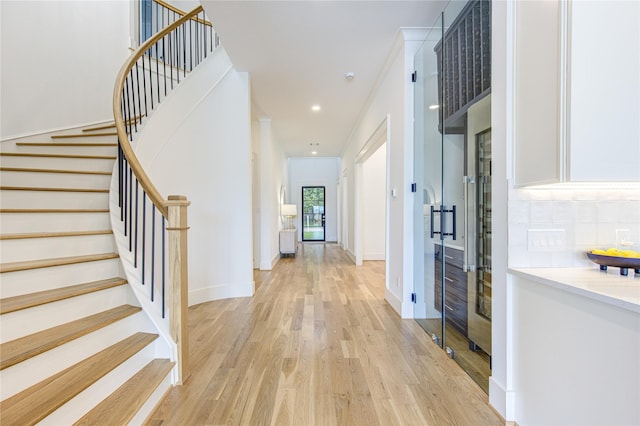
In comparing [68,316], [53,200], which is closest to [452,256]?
[68,316]

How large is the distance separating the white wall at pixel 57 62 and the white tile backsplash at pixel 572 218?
15.5 ft

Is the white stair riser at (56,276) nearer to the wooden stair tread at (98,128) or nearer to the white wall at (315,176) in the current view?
the wooden stair tread at (98,128)

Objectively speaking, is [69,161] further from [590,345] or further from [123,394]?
[590,345]

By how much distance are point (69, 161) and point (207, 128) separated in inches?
56.4

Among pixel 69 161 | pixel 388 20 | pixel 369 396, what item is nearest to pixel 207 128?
pixel 69 161

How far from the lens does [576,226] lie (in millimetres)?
1462

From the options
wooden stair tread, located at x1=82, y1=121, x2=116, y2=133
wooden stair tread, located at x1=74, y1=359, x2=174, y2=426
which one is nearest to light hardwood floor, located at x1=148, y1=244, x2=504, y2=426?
wooden stair tread, located at x1=74, y1=359, x2=174, y2=426

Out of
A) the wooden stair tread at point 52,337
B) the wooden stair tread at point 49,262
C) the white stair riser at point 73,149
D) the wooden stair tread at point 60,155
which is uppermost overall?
the white stair riser at point 73,149

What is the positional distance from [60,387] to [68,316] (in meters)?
0.50

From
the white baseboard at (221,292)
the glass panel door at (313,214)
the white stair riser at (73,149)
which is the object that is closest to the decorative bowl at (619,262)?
the white baseboard at (221,292)

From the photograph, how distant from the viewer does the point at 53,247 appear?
197 centimetres

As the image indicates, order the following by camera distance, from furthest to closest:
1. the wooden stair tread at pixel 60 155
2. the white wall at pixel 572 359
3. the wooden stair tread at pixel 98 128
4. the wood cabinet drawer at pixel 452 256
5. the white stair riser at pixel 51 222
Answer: the wooden stair tread at pixel 98 128 → the wooden stair tread at pixel 60 155 → the wood cabinet drawer at pixel 452 256 → the white stair riser at pixel 51 222 → the white wall at pixel 572 359

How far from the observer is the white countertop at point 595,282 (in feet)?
3.22

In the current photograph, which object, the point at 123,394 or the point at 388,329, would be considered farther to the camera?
the point at 388,329
